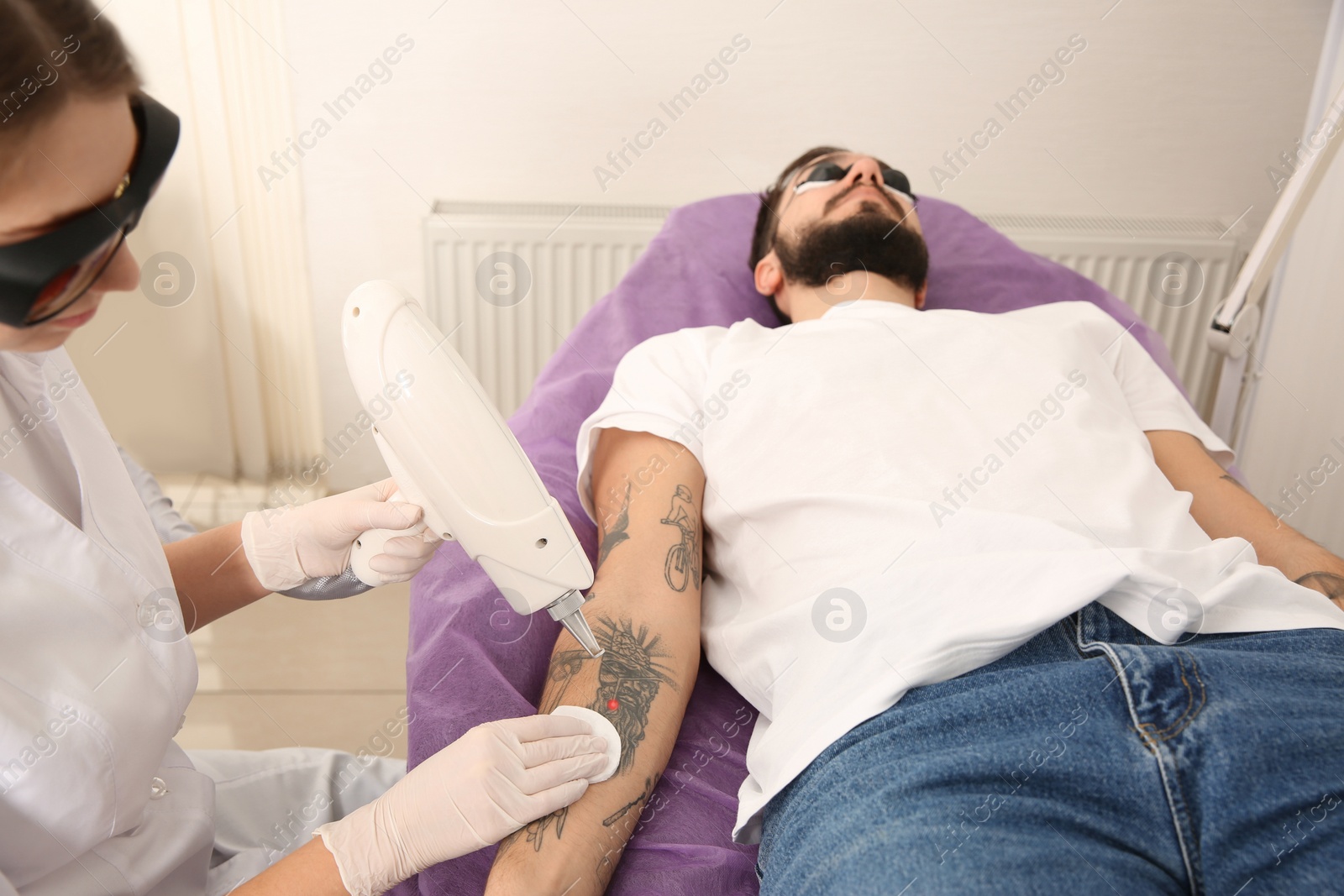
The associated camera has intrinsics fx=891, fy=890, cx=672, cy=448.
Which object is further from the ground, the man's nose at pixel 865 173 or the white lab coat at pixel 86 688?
the man's nose at pixel 865 173

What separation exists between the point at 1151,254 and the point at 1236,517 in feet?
4.33

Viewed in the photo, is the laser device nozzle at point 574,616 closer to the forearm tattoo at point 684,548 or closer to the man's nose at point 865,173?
the forearm tattoo at point 684,548

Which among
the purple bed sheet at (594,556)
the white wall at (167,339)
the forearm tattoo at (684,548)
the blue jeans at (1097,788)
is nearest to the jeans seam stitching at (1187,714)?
the blue jeans at (1097,788)

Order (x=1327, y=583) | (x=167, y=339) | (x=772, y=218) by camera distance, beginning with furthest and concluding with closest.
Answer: (x=167, y=339) < (x=772, y=218) < (x=1327, y=583)

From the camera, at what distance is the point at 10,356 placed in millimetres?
834

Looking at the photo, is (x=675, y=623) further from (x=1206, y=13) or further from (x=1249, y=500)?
(x=1206, y=13)

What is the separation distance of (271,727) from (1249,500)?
1933 millimetres

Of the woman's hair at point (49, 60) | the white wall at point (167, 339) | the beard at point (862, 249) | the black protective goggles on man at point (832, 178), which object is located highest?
the woman's hair at point (49, 60)

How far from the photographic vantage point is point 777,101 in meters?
2.26

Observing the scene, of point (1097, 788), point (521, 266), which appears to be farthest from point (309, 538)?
point (521, 266)

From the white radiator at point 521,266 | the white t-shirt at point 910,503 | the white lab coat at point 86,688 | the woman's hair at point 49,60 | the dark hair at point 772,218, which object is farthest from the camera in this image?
the white radiator at point 521,266

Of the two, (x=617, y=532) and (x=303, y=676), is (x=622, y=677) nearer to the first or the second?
(x=617, y=532)

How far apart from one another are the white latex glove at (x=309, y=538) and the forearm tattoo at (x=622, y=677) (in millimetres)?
211

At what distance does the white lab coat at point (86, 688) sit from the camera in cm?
72
